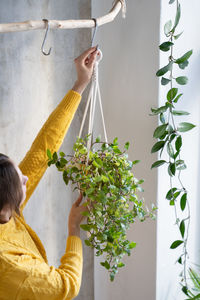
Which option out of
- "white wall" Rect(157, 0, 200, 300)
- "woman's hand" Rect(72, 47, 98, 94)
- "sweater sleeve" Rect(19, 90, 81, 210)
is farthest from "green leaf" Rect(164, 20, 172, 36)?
"sweater sleeve" Rect(19, 90, 81, 210)

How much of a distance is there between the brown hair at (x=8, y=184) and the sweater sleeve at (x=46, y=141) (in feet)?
1.02

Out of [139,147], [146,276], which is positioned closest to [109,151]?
[139,147]

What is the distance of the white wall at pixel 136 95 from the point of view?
1550 mm

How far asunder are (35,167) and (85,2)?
829mm

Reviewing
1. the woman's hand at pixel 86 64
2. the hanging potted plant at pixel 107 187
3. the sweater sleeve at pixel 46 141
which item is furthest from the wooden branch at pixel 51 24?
the hanging potted plant at pixel 107 187

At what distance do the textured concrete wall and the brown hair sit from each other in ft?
1.75

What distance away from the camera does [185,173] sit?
1.68 meters

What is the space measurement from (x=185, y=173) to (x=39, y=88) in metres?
0.71

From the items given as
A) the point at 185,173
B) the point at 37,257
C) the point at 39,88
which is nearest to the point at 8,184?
the point at 37,257

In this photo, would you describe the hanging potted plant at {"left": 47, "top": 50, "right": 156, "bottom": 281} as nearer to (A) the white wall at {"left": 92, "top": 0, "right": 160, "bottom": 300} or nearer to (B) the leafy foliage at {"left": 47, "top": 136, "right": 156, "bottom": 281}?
(B) the leafy foliage at {"left": 47, "top": 136, "right": 156, "bottom": 281}

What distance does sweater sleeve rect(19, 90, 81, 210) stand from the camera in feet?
4.57

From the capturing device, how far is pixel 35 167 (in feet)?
4.59

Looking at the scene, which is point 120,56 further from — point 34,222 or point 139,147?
point 34,222

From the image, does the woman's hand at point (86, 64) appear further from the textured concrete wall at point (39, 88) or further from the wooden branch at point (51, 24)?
the textured concrete wall at point (39, 88)
